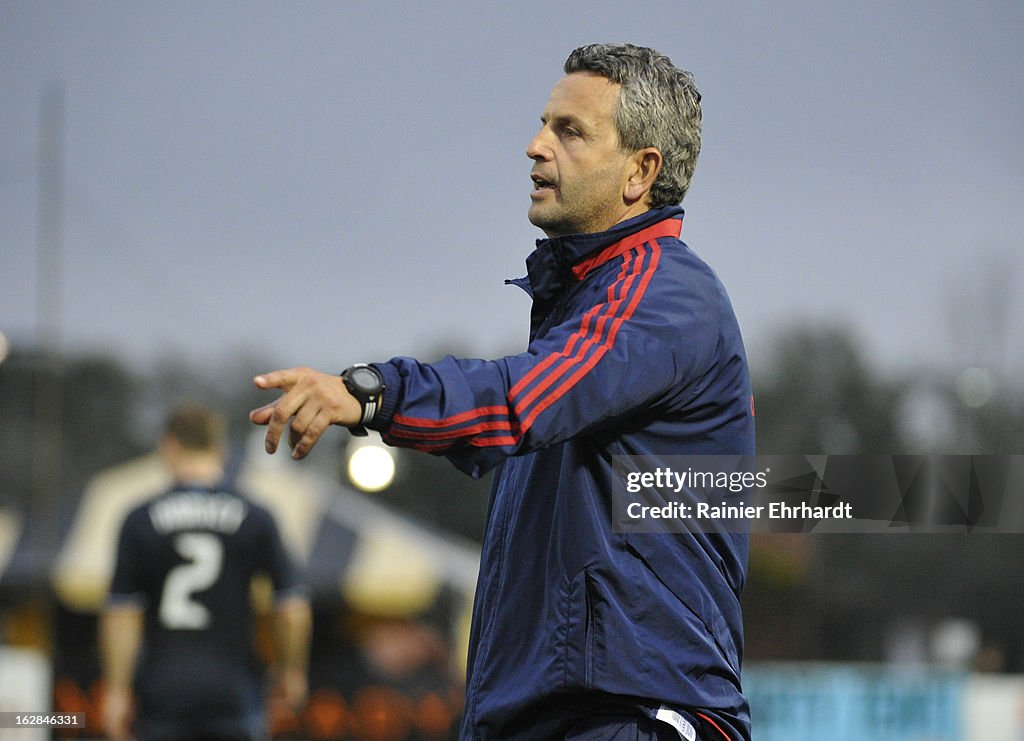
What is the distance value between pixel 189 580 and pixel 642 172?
8.78 ft

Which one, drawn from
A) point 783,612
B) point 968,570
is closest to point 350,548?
point 783,612

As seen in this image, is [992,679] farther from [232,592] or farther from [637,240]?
[637,240]

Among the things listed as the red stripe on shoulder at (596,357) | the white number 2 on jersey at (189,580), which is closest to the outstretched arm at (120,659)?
the white number 2 on jersey at (189,580)

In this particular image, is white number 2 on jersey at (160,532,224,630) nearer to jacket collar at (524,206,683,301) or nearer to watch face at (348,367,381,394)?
jacket collar at (524,206,683,301)

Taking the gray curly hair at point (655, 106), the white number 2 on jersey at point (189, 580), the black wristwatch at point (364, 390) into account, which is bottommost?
the white number 2 on jersey at point (189, 580)

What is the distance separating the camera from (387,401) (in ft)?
4.76

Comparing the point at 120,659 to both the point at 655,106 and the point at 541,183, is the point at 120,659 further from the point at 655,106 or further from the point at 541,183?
the point at 655,106

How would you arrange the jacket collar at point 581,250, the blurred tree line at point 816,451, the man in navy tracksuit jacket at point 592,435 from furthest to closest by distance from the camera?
1. the blurred tree line at point 816,451
2. the jacket collar at point 581,250
3. the man in navy tracksuit jacket at point 592,435

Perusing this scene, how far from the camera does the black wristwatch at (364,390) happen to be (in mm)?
1438

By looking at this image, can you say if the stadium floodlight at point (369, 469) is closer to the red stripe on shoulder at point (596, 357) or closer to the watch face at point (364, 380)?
the red stripe on shoulder at point (596, 357)

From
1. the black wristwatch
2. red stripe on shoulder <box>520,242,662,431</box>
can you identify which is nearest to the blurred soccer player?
red stripe on shoulder <box>520,242,662,431</box>

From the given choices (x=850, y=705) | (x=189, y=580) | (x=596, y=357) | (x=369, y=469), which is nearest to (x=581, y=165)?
(x=596, y=357)

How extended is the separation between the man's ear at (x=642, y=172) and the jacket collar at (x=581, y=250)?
43mm

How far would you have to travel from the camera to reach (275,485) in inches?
325
